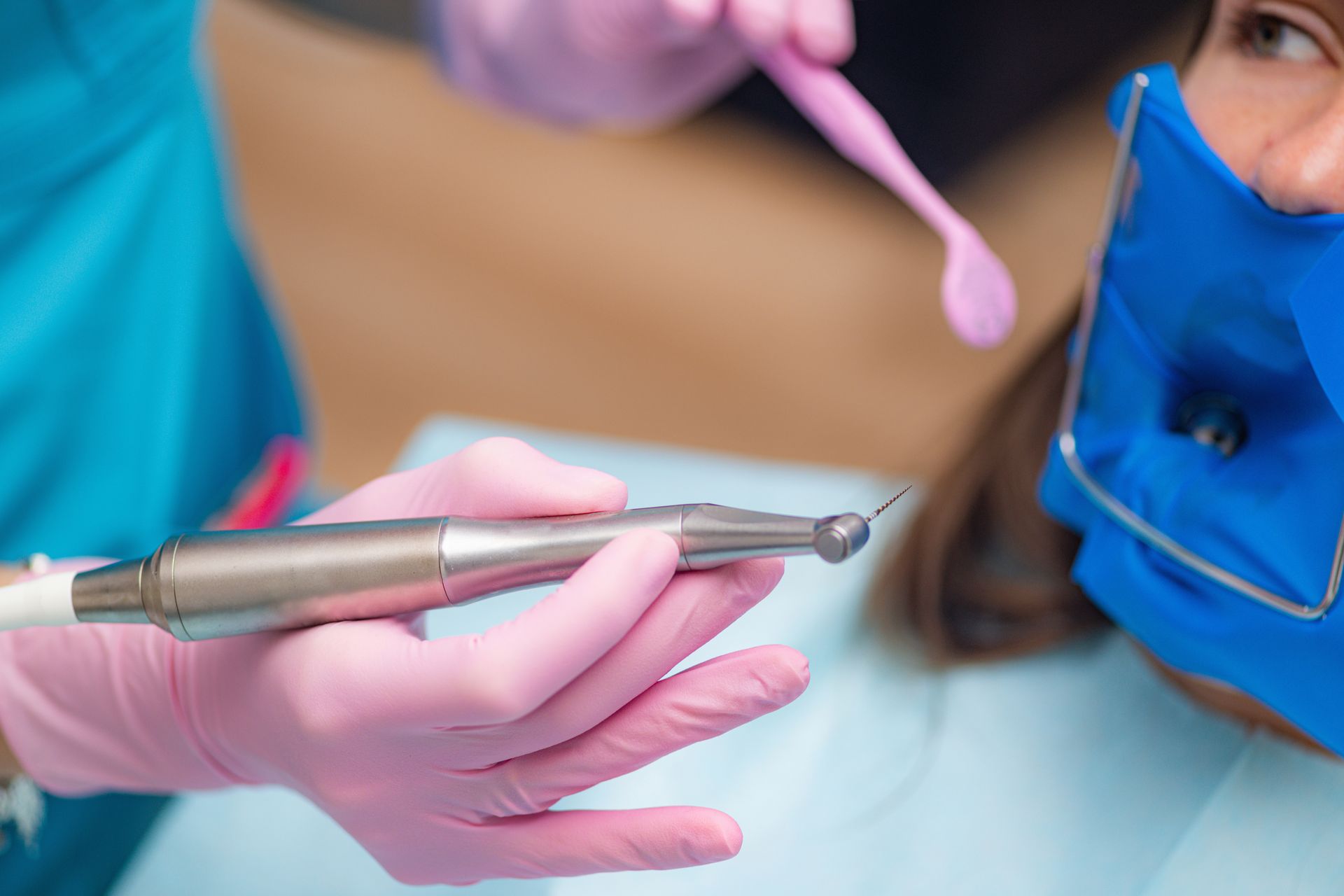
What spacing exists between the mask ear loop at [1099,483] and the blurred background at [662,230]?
105cm

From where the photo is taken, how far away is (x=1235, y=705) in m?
0.79

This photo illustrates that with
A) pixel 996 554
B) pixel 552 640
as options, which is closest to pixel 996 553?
pixel 996 554

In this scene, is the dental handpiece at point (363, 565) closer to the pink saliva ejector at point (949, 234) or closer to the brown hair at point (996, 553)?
the pink saliva ejector at point (949, 234)

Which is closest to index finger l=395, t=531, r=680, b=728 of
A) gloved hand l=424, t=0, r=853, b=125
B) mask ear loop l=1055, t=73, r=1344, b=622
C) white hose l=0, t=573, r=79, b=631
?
white hose l=0, t=573, r=79, b=631

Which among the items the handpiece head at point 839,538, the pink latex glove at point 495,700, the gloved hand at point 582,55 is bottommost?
the pink latex glove at point 495,700

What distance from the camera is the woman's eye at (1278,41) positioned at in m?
0.64

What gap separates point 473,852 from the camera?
63 cm

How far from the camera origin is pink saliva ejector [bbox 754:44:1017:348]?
0.73 metres

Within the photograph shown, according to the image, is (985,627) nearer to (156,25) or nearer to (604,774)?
(604,774)

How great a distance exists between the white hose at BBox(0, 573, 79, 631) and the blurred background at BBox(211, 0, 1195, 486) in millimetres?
1283

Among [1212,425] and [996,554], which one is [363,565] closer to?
[1212,425]

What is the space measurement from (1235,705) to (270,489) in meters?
0.84

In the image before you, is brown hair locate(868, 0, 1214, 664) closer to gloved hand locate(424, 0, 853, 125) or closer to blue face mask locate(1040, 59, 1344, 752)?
blue face mask locate(1040, 59, 1344, 752)

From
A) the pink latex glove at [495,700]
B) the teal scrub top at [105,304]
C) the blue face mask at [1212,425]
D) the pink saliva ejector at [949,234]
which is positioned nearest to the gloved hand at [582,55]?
the pink saliva ejector at [949,234]
